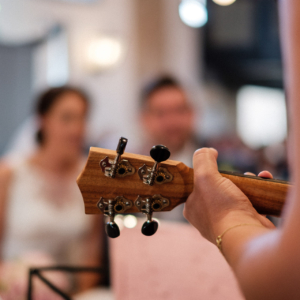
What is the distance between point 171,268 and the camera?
964mm

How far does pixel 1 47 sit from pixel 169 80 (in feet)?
6.46

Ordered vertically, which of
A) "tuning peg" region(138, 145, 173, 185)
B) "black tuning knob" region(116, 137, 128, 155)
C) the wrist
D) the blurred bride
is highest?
"black tuning knob" region(116, 137, 128, 155)

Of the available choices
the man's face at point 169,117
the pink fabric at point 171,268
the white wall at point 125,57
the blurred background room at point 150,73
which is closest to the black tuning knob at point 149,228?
the pink fabric at point 171,268

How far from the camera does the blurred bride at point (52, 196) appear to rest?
1608mm

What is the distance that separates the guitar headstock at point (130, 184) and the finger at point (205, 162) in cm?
3

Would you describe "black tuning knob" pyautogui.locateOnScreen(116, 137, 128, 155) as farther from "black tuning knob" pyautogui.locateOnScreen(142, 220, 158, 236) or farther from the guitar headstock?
"black tuning knob" pyautogui.locateOnScreen(142, 220, 158, 236)

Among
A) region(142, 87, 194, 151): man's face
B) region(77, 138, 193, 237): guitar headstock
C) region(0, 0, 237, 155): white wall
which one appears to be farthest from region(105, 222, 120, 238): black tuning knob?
region(0, 0, 237, 155): white wall

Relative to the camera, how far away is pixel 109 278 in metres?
1.18

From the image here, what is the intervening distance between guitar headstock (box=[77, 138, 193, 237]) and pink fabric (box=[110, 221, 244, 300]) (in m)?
0.43

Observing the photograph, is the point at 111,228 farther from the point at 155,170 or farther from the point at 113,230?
the point at 155,170

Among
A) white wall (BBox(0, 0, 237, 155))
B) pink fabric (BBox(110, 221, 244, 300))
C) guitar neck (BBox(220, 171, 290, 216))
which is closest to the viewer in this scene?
guitar neck (BBox(220, 171, 290, 216))

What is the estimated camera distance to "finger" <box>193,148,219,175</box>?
562mm

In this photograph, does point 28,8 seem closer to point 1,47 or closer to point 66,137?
point 1,47

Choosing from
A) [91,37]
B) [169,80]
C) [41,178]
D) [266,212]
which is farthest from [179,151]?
[91,37]
